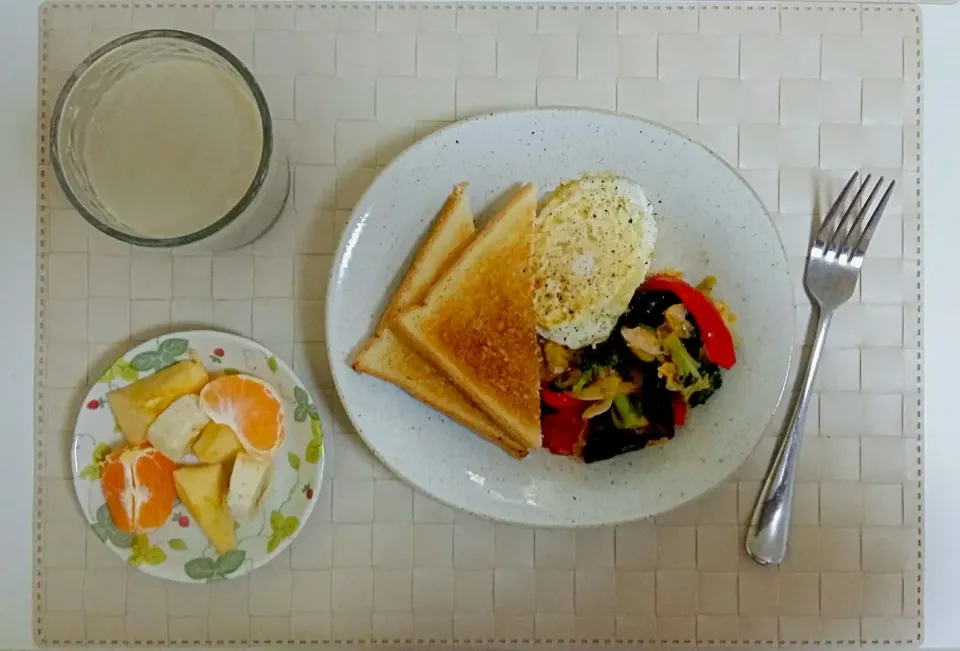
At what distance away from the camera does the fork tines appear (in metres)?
1.34

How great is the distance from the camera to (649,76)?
1.38 metres

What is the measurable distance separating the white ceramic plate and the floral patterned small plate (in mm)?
110

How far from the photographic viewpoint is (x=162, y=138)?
1219mm

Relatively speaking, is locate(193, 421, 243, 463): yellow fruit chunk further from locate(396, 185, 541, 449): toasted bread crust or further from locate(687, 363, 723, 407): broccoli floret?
locate(687, 363, 723, 407): broccoli floret

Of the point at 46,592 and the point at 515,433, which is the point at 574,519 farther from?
the point at 46,592

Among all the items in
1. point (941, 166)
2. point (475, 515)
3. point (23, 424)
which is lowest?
point (475, 515)

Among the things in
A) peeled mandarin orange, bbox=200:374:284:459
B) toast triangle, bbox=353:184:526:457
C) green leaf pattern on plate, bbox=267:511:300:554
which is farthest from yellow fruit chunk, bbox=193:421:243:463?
toast triangle, bbox=353:184:526:457

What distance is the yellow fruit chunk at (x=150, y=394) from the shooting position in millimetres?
1304

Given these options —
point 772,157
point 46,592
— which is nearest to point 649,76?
point 772,157

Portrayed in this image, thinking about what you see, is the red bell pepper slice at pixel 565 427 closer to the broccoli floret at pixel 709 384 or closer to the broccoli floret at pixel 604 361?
the broccoli floret at pixel 604 361

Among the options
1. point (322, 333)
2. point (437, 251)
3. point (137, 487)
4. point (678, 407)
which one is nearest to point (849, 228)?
point (678, 407)

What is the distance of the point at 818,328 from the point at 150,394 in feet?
3.63

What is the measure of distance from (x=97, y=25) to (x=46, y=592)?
38.3 inches

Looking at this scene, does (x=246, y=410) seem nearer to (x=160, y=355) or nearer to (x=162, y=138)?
(x=160, y=355)
